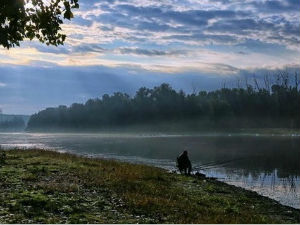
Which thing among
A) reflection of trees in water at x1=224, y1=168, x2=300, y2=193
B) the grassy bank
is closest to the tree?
the grassy bank

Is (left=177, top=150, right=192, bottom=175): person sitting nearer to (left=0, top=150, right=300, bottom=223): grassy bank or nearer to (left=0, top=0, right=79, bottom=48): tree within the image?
(left=0, top=150, right=300, bottom=223): grassy bank

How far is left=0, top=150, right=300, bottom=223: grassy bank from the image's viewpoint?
17719 millimetres

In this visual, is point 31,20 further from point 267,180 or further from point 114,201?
point 267,180

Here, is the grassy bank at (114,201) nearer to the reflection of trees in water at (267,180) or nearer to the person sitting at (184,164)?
the reflection of trees in water at (267,180)

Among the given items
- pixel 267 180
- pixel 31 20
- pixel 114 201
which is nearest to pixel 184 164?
pixel 267 180

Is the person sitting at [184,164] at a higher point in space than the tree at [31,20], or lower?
lower

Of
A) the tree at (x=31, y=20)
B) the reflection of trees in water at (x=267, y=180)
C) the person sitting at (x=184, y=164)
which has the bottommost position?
the reflection of trees in water at (x=267, y=180)

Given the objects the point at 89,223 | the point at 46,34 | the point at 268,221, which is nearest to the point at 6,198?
the point at 89,223

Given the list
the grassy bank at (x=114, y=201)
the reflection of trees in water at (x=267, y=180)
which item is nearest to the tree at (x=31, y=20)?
the grassy bank at (x=114, y=201)

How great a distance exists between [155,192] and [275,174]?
23423 mm

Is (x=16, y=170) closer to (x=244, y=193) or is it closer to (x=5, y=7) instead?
(x=244, y=193)

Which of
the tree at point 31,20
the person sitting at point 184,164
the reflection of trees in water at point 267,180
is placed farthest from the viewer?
the person sitting at point 184,164

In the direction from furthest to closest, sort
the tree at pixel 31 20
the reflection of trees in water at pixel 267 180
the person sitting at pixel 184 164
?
1. the person sitting at pixel 184 164
2. the reflection of trees in water at pixel 267 180
3. the tree at pixel 31 20

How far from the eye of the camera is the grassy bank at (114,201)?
58.1 feet
